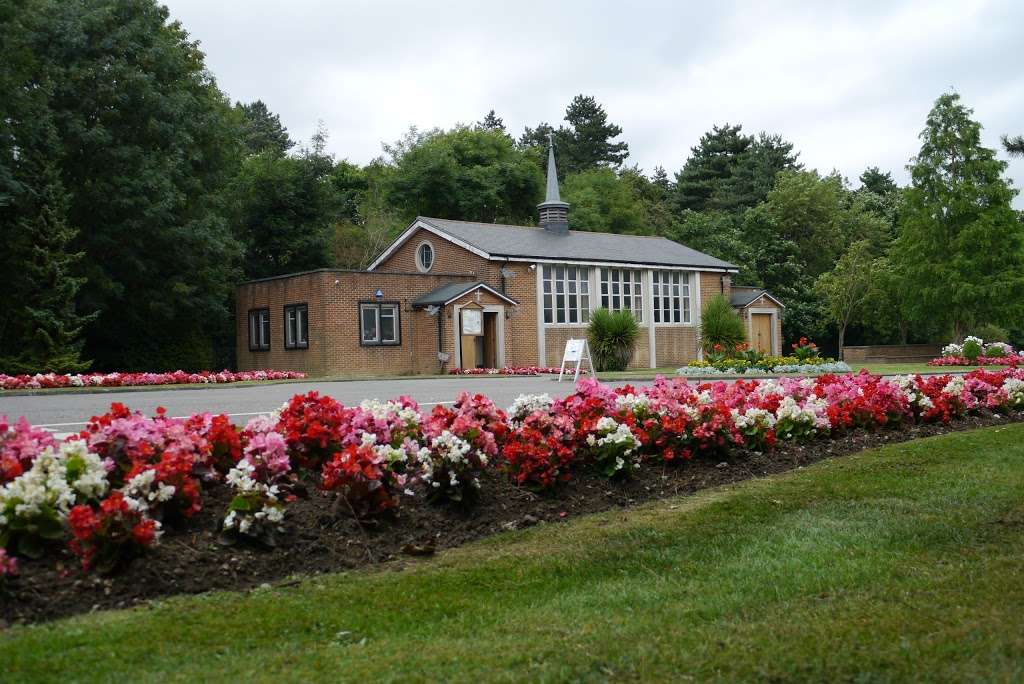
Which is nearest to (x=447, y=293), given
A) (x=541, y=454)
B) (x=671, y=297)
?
(x=671, y=297)

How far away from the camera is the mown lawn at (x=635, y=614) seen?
340cm

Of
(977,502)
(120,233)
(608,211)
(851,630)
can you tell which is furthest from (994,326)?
(851,630)

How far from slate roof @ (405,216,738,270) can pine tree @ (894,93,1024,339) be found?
942cm

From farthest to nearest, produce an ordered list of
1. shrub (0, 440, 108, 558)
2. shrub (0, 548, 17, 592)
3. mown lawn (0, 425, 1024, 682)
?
shrub (0, 440, 108, 558)
shrub (0, 548, 17, 592)
mown lawn (0, 425, 1024, 682)

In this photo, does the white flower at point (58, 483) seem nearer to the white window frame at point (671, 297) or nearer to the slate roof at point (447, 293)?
the slate roof at point (447, 293)

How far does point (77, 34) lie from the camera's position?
2997cm

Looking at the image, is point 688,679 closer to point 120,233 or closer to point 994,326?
point 120,233

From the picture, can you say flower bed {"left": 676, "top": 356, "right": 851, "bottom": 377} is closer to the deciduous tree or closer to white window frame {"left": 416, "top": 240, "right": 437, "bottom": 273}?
white window frame {"left": 416, "top": 240, "right": 437, "bottom": 273}

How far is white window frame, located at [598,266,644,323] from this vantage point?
36219 millimetres

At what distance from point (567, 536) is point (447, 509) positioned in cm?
75

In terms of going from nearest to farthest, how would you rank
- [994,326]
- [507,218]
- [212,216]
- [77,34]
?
[77,34]
[212,216]
[994,326]
[507,218]

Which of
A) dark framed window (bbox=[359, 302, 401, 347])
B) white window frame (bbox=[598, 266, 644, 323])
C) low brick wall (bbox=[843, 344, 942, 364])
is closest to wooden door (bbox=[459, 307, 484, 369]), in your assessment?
dark framed window (bbox=[359, 302, 401, 347])

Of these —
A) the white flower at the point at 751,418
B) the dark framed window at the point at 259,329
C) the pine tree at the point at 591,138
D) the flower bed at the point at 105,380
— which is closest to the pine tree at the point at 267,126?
the pine tree at the point at 591,138

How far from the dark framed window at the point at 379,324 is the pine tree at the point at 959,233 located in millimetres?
24262
